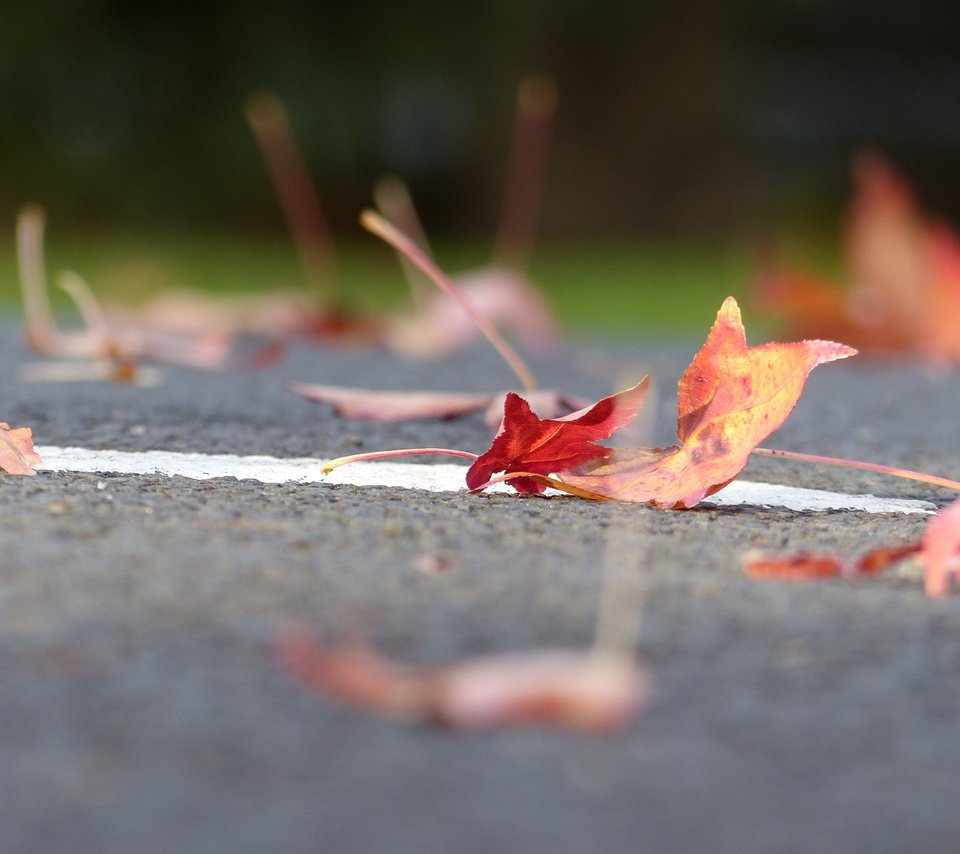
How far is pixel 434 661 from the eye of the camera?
0.60 metres

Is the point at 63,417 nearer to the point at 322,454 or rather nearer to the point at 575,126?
the point at 322,454

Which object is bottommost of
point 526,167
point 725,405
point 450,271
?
point 725,405

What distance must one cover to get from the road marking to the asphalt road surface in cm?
3

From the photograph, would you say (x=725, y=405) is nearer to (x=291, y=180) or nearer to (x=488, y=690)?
(x=488, y=690)

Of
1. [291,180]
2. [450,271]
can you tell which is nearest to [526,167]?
[291,180]

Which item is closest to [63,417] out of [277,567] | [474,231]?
[277,567]

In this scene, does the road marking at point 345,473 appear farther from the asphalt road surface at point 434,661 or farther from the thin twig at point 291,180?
the thin twig at point 291,180

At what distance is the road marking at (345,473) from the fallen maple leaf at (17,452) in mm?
27

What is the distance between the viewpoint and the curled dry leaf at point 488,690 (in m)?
0.53

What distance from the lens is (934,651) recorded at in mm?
663

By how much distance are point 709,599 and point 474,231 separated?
759 centimetres

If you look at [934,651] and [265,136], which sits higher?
[265,136]

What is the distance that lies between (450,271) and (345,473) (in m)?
4.80

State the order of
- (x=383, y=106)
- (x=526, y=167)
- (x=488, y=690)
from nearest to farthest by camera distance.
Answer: (x=488, y=690) < (x=383, y=106) < (x=526, y=167)
